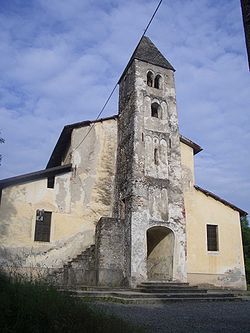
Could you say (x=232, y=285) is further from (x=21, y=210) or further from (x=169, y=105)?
(x=21, y=210)

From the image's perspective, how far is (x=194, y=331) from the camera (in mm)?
6598

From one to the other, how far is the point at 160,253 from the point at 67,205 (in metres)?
5.93

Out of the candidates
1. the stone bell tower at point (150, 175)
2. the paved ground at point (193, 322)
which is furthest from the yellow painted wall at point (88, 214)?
the paved ground at point (193, 322)

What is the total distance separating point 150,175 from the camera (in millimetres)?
19031

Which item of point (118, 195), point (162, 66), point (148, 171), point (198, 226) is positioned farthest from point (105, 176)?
point (162, 66)

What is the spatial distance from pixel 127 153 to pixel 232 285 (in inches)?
398

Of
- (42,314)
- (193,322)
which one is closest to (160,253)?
(193,322)

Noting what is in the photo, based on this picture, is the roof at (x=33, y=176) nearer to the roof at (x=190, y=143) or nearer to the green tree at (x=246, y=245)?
the roof at (x=190, y=143)

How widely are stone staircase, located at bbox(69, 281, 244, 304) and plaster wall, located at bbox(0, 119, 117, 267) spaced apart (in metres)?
4.14

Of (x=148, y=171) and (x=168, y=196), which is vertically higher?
(x=148, y=171)

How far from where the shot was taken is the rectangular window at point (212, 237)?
68.4 feet

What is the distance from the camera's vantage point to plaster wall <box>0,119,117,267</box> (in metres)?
17.5

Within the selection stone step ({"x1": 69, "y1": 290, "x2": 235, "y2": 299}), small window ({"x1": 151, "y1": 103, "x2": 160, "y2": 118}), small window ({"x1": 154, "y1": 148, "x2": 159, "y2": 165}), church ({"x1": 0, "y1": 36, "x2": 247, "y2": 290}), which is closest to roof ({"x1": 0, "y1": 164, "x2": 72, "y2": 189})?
church ({"x1": 0, "y1": 36, "x2": 247, "y2": 290})

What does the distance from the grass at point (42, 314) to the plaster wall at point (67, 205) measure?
475 inches
